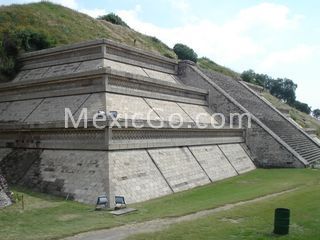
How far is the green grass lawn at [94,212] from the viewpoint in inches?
345

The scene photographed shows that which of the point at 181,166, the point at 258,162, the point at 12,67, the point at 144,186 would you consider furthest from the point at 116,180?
the point at 12,67

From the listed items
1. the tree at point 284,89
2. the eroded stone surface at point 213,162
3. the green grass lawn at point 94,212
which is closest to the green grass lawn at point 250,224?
the green grass lawn at point 94,212

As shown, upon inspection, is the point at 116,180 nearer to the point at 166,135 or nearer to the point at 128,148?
the point at 128,148

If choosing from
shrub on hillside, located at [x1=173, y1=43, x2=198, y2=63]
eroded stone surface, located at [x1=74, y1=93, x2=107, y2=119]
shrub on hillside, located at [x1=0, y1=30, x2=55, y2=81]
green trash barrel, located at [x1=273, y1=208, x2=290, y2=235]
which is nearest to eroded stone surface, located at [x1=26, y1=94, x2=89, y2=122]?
eroded stone surface, located at [x1=74, y1=93, x2=107, y2=119]

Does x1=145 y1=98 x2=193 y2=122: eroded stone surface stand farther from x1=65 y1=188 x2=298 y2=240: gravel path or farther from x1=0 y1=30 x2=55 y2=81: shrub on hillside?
x1=0 y1=30 x2=55 y2=81: shrub on hillside

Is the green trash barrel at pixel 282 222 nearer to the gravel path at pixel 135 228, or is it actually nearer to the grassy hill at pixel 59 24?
the gravel path at pixel 135 228

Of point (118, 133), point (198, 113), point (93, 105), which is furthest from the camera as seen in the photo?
point (198, 113)

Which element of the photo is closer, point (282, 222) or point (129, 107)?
point (282, 222)

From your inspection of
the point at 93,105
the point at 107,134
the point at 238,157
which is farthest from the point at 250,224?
the point at 238,157

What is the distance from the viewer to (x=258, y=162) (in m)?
21.0

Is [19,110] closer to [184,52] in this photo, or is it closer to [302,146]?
[302,146]

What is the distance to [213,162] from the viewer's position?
56.5ft

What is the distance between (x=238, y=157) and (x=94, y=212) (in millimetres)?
10947

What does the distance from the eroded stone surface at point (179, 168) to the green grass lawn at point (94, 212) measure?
0.44 metres
